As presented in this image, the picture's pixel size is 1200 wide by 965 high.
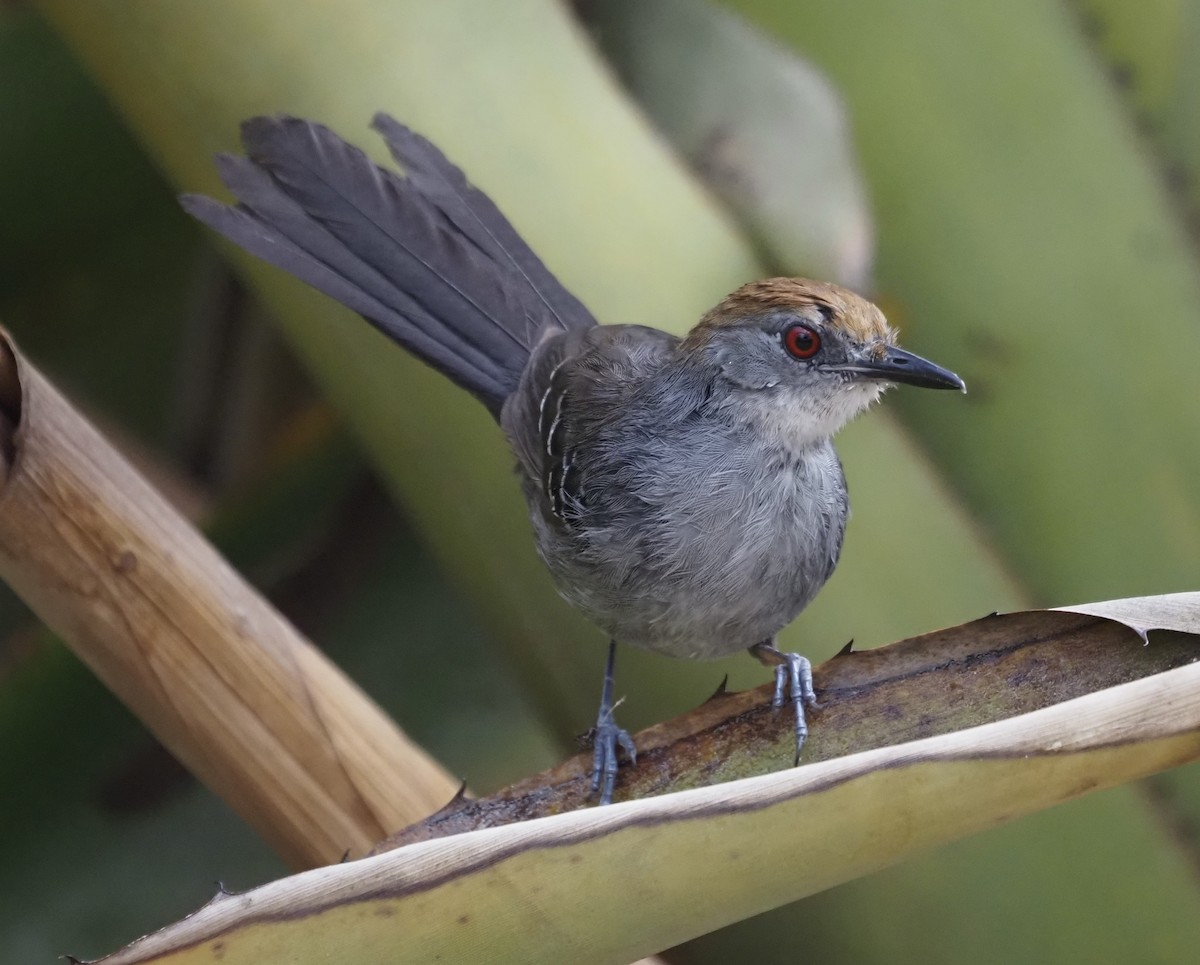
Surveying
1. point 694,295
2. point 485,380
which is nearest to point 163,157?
point 485,380

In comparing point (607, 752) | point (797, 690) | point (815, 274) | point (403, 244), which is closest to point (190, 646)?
point (607, 752)

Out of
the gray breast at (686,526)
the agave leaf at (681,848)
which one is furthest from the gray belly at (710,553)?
the agave leaf at (681,848)

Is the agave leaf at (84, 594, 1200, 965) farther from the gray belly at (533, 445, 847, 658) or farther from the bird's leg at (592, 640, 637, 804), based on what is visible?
the gray belly at (533, 445, 847, 658)

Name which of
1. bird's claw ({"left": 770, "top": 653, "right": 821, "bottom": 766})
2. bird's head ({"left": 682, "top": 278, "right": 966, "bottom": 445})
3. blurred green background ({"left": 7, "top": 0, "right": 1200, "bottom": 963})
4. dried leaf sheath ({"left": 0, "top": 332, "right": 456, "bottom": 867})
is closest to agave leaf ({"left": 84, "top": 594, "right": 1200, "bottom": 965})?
bird's claw ({"left": 770, "top": 653, "right": 821, "bottom": 766})

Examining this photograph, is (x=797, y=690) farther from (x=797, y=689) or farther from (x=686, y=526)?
(x=686, y=526)

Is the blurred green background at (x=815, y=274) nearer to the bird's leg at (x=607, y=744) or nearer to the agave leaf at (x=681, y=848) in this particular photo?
the bird's leg at (x=607, y=744)

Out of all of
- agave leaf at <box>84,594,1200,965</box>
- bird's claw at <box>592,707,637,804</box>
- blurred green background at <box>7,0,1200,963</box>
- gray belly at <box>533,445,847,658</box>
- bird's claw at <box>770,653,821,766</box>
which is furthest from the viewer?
gray belly at <box>533,445,847,658</box>

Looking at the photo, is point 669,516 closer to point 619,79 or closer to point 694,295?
point 694,295
